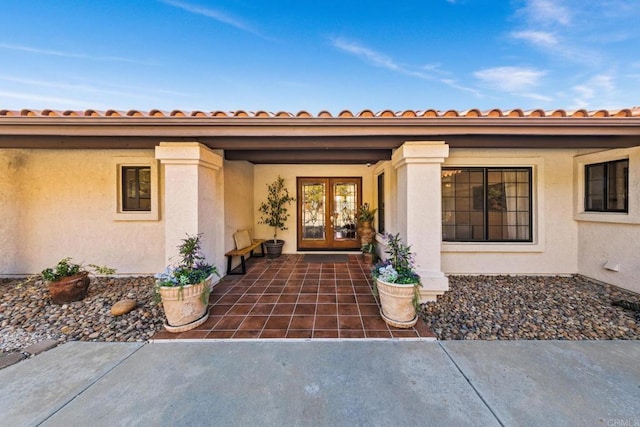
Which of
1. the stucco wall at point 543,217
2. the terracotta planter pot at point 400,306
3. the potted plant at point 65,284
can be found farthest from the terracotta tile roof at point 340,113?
the potted plant at point 65,284

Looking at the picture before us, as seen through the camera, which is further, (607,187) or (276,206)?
(276,206)

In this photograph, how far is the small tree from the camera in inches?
299

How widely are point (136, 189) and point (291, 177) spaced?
399 cm

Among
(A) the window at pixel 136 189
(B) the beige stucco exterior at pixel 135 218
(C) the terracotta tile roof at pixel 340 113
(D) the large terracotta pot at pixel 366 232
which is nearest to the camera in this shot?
(C) the terracotta tile roof at pixel 340 113

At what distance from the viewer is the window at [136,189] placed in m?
5.42

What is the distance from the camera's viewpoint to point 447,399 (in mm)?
2053

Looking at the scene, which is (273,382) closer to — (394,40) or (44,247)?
(44,247)

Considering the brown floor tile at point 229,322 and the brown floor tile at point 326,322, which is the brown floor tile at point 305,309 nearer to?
the brown floor tile at point 326,322

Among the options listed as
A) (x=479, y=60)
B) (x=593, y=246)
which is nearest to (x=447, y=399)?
(x=593, y=246)

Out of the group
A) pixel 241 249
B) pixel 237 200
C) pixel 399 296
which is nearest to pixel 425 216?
pixel 399 296

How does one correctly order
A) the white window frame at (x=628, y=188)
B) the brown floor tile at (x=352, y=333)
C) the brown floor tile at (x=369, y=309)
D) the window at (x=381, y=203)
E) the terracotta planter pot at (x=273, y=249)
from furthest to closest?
1. the terracotta planter pot at (x=273, y=249)
2. the window at (x=381, y=203)
3. the white window frame at (x=628, y=188)
4. the brown floor tile at (x=369, y=309)
5. the brown floor tile at (x=352, y=333)

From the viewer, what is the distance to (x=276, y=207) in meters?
7.63

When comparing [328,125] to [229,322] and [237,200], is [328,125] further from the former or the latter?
[237,200]

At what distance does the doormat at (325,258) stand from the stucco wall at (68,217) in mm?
3585
